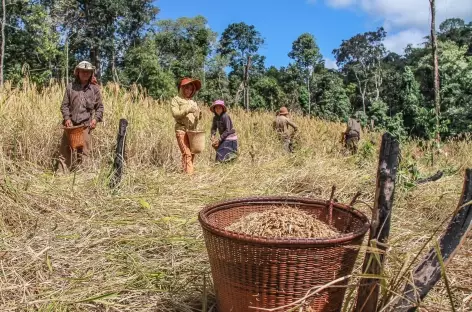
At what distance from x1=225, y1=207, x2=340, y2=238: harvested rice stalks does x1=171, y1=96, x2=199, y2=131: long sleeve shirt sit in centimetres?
356

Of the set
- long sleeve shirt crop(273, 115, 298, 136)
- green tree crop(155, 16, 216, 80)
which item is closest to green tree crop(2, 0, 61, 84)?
long sleeve shirt crop(273, 115, 298, 136)

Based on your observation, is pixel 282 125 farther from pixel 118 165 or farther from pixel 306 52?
pixel 306 52

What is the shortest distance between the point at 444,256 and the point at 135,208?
2601 millimetres

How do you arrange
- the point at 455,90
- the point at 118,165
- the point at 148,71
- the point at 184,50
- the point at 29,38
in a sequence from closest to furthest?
the point at 118,165 < the point at 29,38 < the point at 455,90 < the point at 148,71 < the point at 184,50

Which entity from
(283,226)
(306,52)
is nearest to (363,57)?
(306,52)

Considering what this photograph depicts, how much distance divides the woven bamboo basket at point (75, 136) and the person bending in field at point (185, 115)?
1114 millimetres

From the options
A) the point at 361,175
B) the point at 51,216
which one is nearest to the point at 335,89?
the point at 361,175

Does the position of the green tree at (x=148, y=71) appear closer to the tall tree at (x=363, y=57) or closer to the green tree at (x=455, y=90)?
the green tree at (x=455, y=90)

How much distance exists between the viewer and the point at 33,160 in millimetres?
5164

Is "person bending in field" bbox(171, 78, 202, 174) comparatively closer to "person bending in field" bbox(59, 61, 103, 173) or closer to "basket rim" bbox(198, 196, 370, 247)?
"person bending in field" bbox(59, 61, 103, 173)

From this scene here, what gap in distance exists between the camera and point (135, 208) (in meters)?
3.63

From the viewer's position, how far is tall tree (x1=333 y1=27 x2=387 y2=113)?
148ft

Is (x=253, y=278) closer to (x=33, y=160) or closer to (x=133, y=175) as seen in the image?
(x=133, y=175)

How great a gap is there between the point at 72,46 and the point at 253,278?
25128 millimetres
